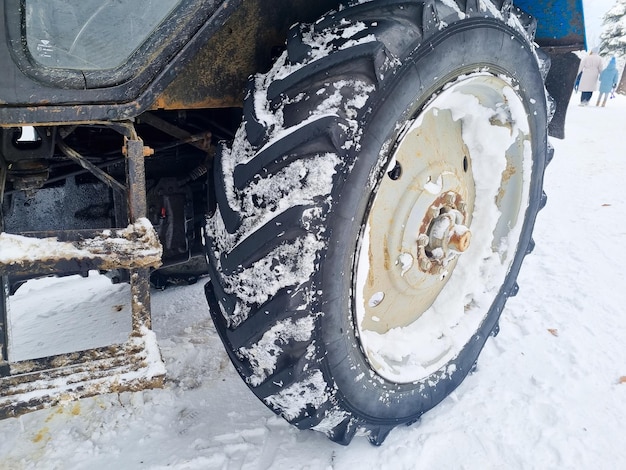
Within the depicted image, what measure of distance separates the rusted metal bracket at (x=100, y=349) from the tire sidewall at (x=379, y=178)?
47cm

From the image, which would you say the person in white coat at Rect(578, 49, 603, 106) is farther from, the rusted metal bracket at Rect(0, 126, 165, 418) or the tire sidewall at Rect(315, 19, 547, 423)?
the rusted metal bracket at Rect(0, 126, 165, 418)

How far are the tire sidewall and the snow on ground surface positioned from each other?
0.59 ft

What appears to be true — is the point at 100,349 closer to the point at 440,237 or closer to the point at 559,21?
the point at 440,237

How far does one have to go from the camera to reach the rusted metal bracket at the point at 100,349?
121 centimetres

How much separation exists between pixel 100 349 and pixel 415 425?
1.16m

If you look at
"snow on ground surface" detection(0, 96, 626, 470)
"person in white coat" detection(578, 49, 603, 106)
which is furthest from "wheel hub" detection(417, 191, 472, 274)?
"person in white coat" detection(578, 49, 603, 106)

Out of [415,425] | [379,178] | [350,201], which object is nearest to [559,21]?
[379,178]

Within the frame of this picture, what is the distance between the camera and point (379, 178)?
4.84 ft

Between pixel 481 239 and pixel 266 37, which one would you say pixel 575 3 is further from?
pixel 266 37

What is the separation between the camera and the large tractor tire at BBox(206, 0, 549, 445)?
1.35m

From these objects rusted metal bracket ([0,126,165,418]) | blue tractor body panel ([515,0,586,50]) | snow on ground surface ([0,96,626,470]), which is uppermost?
blue tractor body panel ([515,0,586,50])

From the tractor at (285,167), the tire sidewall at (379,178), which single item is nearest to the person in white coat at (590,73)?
the tractor at (285,167)

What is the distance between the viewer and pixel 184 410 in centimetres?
202

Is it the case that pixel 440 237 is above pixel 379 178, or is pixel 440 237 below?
below
